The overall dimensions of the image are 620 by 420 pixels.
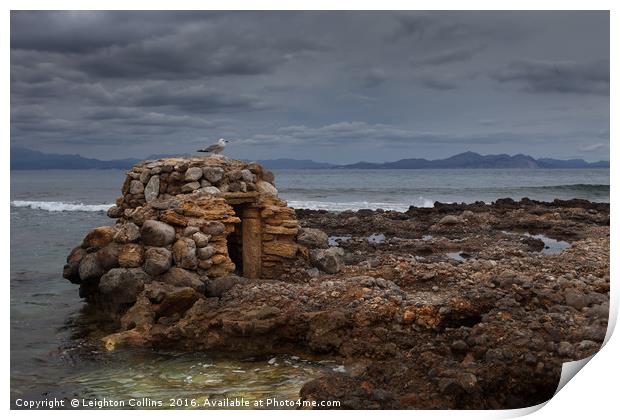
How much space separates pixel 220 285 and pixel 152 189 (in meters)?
2.34

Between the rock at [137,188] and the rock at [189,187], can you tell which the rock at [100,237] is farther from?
the rock at [189,187]

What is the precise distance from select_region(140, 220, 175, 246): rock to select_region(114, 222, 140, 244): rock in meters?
0.11

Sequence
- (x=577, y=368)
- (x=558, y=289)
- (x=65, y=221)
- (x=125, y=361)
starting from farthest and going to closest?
(x=65, y=221) < (x=558, y=289) < (x=125, y=361) < (x=577, y=368)

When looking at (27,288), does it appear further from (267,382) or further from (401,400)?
(401,400)

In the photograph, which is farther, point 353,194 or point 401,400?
point 353,194

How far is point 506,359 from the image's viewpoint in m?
6.62

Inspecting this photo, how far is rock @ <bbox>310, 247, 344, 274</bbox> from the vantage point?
34.5 ft

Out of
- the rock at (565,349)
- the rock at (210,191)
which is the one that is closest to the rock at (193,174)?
the rock at (210,191)

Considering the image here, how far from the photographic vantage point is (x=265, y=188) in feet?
35.2

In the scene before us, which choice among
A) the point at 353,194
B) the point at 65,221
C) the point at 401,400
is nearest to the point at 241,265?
the point at 401,400

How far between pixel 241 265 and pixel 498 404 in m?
5.71

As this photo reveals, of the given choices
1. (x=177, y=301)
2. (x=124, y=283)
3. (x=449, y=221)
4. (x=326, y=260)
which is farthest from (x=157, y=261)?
(x=449, y=221)

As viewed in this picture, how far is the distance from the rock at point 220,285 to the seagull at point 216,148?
8.31 ft

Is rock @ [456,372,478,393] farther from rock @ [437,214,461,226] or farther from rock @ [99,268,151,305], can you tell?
rock @ [437,214,461,226]
